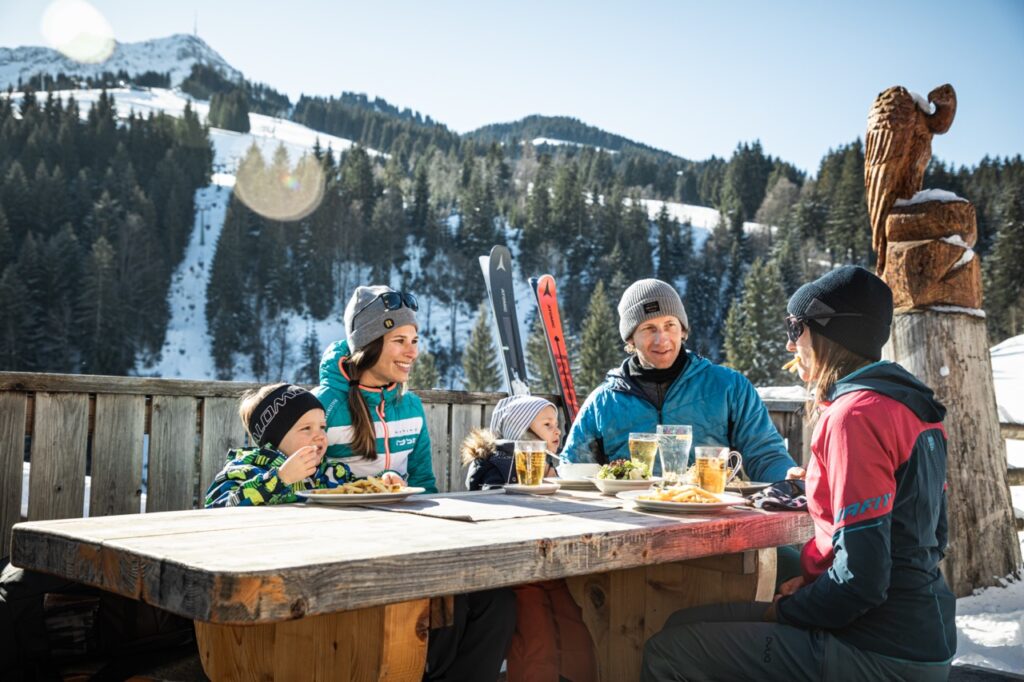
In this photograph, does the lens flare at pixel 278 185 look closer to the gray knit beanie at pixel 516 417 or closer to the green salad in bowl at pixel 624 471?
the gray knit beanie at pixel 516 417

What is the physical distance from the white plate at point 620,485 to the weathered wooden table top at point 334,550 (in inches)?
13.4

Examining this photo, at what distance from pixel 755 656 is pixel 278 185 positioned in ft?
328

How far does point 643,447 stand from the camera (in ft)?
8.01

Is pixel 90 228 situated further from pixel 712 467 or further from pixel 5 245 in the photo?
pixel 712 467

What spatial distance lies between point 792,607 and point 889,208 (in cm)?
303

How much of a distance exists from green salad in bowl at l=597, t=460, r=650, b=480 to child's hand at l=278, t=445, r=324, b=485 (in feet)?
2.73

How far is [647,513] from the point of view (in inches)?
76.0

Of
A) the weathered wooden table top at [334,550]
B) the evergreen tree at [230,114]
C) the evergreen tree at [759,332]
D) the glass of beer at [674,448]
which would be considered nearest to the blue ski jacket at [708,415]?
the glass of beer at [674,448]

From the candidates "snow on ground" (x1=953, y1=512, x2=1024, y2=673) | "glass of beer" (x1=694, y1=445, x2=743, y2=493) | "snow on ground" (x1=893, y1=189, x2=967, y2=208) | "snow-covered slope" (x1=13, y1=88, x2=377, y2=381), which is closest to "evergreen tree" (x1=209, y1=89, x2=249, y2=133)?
"snow-covered slope" (x1=13, y1=88, x2=377, y2=381)

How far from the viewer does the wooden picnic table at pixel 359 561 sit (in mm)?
1111

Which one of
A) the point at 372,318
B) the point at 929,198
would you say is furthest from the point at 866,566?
the point at 929,198

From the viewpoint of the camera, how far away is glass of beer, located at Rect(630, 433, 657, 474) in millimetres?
2430

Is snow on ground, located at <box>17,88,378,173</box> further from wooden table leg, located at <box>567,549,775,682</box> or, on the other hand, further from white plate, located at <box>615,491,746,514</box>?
white plate, located at <box>615,491,746,514</box>

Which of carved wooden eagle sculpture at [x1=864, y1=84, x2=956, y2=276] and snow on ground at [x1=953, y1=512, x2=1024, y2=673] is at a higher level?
carved wooden eagle sculpture at [x1=864, y1=84, x2=956, y2=276]
